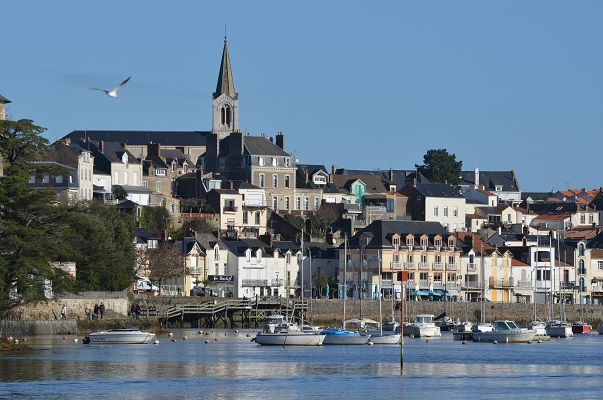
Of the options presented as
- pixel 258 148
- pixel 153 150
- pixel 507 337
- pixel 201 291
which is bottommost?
pixel 507 337

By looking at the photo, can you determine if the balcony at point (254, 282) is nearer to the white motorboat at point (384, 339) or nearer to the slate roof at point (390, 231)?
the slate roof at point (390, 231)

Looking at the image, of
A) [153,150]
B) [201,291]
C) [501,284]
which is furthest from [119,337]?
[153,150]

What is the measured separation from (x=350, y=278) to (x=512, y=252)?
1602 centimetres

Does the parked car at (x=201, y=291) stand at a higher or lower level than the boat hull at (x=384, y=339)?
higher

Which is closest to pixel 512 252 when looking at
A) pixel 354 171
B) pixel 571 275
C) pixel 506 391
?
pixel 571 275

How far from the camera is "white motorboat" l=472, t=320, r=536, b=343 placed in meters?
93.2

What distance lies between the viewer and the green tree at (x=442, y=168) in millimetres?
182500

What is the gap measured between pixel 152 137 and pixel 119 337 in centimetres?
11131

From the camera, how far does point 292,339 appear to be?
3300 inches

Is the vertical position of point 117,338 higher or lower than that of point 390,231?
lower

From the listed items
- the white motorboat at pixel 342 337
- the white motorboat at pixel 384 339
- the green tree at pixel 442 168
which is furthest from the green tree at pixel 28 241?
the green tree at pixel 442 168

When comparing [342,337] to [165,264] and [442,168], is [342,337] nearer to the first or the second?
[165,264]

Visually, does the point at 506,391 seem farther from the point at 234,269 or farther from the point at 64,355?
the point at 234,269

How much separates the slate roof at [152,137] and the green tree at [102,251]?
78687mm
